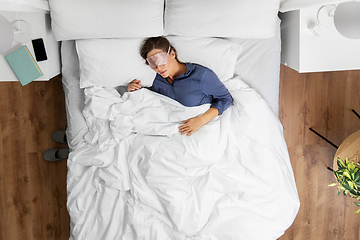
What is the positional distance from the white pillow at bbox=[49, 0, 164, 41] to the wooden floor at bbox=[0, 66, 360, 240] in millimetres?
632

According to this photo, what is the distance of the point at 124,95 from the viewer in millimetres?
1460

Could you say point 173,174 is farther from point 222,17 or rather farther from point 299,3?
point 299,3

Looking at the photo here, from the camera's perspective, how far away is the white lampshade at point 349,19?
925 millimetres

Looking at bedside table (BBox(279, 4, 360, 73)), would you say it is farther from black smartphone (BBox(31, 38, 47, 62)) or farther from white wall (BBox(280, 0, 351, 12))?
black smartphone (BBox(31, 38, 47, 62))

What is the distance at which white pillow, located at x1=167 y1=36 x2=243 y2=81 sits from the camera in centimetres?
144

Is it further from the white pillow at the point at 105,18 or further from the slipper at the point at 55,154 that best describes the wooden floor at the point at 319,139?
the slipper at the point at 55,154

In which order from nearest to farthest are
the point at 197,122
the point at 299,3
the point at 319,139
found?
1. the point at 299,3
2. the point at 197,122
3. the point at 319,139

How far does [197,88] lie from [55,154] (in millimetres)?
1177

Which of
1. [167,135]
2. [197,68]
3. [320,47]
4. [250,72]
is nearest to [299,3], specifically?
[320,47]

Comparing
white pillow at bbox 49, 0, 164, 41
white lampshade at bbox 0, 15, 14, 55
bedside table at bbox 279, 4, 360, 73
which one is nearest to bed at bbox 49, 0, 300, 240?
white pillow at bbox 49, 0, 164, 41

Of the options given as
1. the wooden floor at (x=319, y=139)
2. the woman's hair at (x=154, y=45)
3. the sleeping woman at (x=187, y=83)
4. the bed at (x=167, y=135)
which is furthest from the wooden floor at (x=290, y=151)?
the woman's hair at (x=154, y=45)

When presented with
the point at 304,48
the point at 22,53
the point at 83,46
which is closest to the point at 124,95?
the point at 83,46

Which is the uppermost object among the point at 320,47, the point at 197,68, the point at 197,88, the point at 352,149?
the point at 320,47

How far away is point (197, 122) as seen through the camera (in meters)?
1.42
